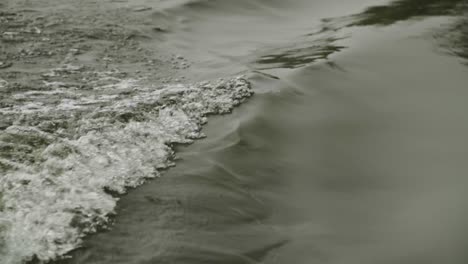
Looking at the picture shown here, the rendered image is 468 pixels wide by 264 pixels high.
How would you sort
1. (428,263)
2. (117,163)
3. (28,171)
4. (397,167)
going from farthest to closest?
(397,167)
(117,163)
(28,171)
(428,263)

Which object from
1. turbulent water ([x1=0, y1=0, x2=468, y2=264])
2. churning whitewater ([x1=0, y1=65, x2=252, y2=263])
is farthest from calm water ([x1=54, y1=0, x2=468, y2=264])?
churning whitewater ([x1=0, y1=65, x2=252, y2=263])

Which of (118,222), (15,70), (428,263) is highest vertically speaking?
(15,70)

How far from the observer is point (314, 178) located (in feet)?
9.85

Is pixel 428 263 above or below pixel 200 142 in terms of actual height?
below

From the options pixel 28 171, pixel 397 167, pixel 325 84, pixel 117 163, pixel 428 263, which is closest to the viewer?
pixel 428 263

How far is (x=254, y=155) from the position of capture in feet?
10.2

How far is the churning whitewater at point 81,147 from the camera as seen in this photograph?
2.38 meters

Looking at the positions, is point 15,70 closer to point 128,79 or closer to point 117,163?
point 128,79

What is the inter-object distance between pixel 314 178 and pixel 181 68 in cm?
173

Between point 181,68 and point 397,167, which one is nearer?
point 397,167

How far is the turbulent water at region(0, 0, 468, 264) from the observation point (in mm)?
2439

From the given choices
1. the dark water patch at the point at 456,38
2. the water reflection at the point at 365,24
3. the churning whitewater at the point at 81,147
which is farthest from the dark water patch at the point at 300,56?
the dark water patch at the point at 456,38

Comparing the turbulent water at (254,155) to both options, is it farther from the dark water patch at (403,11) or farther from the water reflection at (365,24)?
the dark water patch at (403,11)

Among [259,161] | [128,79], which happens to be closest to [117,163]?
[259,161]
